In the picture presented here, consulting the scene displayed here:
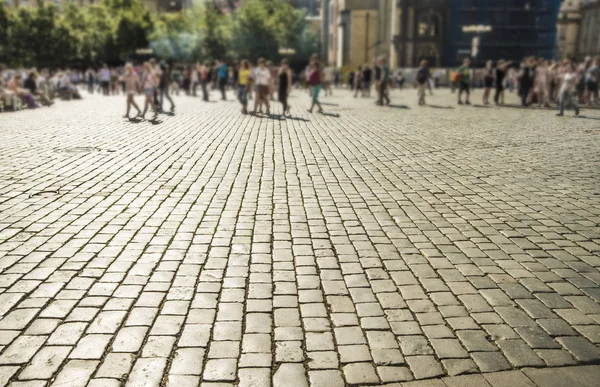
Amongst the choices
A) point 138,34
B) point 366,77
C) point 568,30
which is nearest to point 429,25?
point 568,30

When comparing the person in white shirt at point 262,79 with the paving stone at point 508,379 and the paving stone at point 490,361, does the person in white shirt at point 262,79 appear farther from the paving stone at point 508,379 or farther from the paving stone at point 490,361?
the paving stone at point 508,379

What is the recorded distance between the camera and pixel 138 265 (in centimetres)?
490

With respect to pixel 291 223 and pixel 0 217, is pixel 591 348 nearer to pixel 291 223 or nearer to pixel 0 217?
pixel 291 223

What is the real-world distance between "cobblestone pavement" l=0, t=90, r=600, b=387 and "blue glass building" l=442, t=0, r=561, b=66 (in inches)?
1993

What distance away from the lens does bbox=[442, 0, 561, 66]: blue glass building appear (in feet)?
186

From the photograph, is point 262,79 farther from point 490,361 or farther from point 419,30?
point 419,30

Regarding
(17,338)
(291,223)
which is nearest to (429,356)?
(17,338)

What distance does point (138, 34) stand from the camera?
7281cm

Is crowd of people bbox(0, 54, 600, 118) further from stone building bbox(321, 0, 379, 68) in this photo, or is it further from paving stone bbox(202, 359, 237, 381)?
stone building bbox(321, 0, 379, 68)

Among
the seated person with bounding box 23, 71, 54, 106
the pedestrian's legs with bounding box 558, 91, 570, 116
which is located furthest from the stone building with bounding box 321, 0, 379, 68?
the pedestrian's legs with bounding box 558, 91, 570, 116

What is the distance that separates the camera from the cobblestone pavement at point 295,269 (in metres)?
3.41

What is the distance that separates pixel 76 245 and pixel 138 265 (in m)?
0.88

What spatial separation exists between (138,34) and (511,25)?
1728 inches

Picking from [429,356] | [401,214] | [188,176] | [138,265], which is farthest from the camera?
[188,176]
